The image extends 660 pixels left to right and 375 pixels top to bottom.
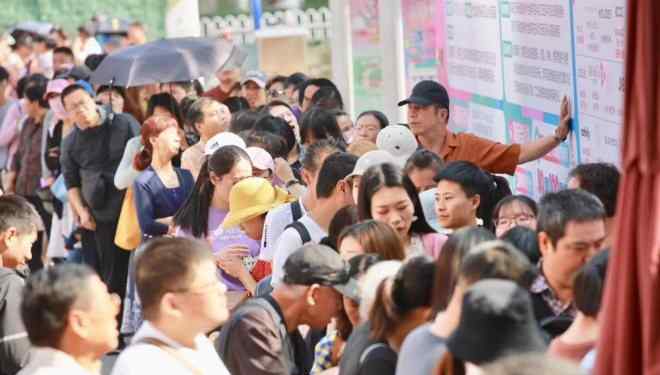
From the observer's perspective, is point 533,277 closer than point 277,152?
Yes

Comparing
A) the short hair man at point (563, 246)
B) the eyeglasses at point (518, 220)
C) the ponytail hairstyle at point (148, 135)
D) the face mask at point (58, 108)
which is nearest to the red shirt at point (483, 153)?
the ponytail hairstyle at point (148, 135)

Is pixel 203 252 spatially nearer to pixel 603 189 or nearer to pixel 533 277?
pixel 533 277

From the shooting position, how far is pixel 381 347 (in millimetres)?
5836

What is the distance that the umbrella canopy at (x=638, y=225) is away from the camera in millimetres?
4785

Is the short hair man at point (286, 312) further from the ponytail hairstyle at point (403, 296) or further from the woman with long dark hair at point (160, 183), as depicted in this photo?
the woman with long dark hair at point (160, 183)

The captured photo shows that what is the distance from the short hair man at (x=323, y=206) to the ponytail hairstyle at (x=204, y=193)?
3.46 feet

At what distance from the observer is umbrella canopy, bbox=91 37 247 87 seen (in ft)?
49.1

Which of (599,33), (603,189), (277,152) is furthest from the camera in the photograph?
(277,152)

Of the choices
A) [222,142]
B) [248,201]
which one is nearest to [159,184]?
[222,142]

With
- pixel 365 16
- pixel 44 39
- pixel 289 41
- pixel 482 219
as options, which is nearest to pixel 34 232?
pixel 482 219

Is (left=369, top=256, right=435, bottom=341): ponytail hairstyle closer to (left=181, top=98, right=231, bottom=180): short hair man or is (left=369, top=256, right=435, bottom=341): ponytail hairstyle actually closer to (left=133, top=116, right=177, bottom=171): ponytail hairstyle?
(left=133, top=116, right=177, bottom=171): ponytail hairstyle

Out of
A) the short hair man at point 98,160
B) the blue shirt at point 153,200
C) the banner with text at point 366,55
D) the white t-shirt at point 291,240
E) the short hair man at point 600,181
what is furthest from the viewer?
the banner with text at point 366,55

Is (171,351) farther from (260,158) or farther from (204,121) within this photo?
(204,121)

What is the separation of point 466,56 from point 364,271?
21.8 ft
